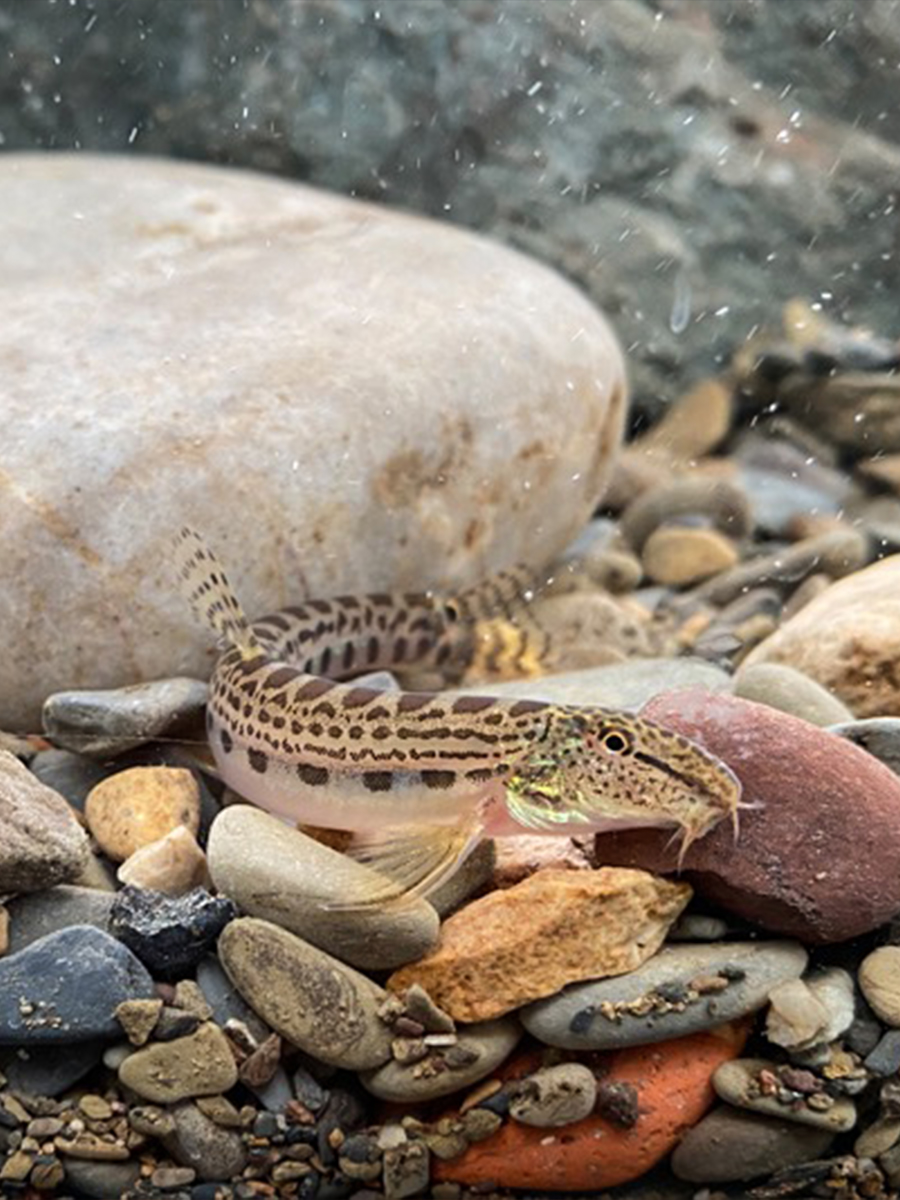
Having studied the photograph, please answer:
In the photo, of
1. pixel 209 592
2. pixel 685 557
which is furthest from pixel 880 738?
pixel 685 557

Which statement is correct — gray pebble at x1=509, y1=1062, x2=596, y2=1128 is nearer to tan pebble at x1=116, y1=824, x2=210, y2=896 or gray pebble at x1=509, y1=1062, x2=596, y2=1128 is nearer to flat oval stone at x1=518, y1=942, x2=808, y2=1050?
flat oval stone at x1=518, y1=942, x2=808, y2=1050

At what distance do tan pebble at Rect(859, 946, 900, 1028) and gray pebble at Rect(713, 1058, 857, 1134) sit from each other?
0.16 m

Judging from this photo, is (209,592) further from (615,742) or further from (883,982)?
(883,982)

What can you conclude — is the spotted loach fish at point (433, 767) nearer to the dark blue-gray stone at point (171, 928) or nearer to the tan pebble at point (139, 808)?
the tan pebble at point (139, 808)

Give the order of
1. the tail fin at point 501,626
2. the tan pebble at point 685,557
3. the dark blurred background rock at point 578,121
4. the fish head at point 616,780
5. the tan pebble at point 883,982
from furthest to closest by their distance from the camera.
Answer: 1. the dark blurred background rock at point 578,121
2. the tan pebble at point 685,557
3. the tail fin at point 501,626
4. the fish head at point 616,780
5. the tan pebble at point 883,982

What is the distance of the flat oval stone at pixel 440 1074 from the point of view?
2.55 metres

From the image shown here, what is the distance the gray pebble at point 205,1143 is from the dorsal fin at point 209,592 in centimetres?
133

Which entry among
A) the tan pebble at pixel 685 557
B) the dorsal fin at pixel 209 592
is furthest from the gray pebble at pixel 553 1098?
the tan pebble at pixel 685 557

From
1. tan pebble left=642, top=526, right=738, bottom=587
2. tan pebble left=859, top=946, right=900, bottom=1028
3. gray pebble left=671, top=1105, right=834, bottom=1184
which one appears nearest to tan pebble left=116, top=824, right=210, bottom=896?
gray pebble left=671, top=1105, right=834, bottom=1184

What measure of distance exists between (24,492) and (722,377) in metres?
4.06

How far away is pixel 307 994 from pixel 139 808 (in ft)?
2.43

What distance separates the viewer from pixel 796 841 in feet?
8.95

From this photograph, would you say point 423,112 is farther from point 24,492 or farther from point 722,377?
point 24,492

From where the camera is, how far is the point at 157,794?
10.4ft
